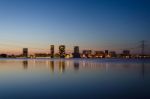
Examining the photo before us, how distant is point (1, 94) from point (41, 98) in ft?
10.7

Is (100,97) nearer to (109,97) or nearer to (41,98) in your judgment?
(109,97)

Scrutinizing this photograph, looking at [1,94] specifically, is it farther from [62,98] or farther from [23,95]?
[62,98]

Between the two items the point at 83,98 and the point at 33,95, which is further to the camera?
the point at 33,95

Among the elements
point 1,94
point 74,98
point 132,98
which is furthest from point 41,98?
point 132,98

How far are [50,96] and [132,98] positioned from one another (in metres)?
5.33

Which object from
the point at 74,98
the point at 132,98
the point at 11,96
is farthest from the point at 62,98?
the point at 132,98

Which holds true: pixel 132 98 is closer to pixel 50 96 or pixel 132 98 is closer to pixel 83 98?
pixel 83 98

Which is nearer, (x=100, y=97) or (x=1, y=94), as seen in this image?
(x=100, y=97)

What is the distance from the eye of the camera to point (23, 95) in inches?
653

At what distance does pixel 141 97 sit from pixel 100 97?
104 inches

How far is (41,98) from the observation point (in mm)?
15367

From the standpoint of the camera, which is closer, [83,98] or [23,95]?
[83,98]

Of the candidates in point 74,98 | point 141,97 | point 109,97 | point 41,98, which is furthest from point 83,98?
point 141,97

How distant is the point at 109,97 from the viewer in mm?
15703
